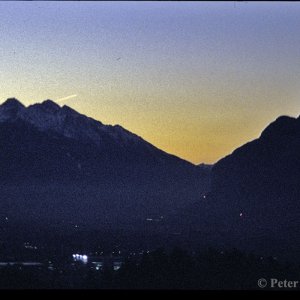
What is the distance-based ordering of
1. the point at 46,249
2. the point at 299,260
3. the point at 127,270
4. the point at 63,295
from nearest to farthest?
the point at 63,295, the point at 127,270, the point at 299,260, the point at 46,249

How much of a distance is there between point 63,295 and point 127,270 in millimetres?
105532

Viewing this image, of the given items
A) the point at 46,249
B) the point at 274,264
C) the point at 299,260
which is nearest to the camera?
the point at 274,264

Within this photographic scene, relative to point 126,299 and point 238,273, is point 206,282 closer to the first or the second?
point 238,273

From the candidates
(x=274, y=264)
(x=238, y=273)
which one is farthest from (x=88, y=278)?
(x=274, y=264)

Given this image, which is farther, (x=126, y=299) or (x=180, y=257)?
(x=180, y=257)

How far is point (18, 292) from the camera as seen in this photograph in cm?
1005

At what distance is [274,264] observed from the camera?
4961 inches

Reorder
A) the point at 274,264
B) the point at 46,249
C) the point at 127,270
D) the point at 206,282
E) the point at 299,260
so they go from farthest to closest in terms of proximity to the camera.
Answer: the point at 46,249 → the point at 299,260 → the point at 274,264 → the point at 127,270 → the point at 206,282

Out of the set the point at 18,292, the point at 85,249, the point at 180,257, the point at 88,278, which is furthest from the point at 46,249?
the point at 18,292

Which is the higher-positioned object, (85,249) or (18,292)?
(85,249)

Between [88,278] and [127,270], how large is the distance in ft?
30.8

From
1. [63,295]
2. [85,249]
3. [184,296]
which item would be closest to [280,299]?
[184,296]

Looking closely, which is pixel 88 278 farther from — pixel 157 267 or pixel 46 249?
pixel 46 249

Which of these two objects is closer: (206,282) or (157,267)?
(206,282)
